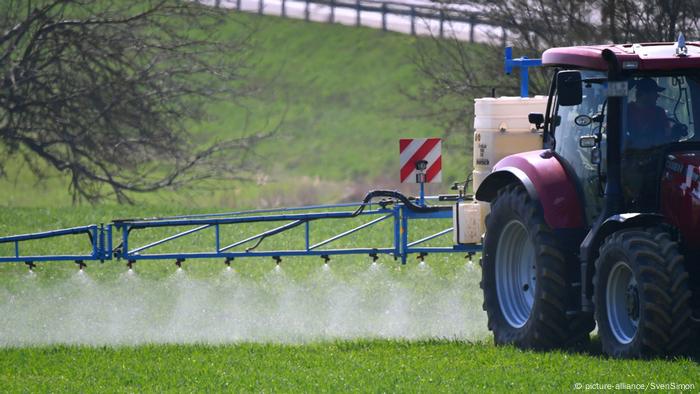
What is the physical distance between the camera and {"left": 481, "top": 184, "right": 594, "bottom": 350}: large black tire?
31.5 ft

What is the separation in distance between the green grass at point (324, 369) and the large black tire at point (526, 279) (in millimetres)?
280

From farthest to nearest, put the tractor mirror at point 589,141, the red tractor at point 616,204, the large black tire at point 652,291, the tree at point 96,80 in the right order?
the tree at point 96,80 < the tractor mirror at point 589,141 < the red tractor at point 616,204 < the large black tire at point 652,291

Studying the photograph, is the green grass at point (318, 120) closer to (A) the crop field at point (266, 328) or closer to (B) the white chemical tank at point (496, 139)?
(A) the crop field at point (266, 328)

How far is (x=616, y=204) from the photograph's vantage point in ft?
30.3

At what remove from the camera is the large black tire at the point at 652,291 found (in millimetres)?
8438

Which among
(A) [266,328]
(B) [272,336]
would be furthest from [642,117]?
(A) [266,328]

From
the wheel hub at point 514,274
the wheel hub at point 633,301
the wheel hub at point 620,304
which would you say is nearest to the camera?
the wheel hub at point 633,301

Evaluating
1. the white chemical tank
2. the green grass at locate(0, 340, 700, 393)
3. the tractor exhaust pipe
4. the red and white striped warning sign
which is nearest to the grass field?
the green grass at locate(0, 340, 700, 393)

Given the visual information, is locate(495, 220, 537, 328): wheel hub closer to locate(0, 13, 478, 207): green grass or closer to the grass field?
the grass field

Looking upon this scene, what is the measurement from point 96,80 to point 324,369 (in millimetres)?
14923

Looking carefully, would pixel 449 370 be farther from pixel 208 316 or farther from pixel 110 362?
pixel 208 316

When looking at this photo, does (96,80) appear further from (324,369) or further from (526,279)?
(324,369)

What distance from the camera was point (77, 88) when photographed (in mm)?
23094

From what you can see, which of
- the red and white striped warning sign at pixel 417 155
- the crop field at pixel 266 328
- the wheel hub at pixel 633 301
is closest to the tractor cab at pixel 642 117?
the wheel hub at pixel 633 301
